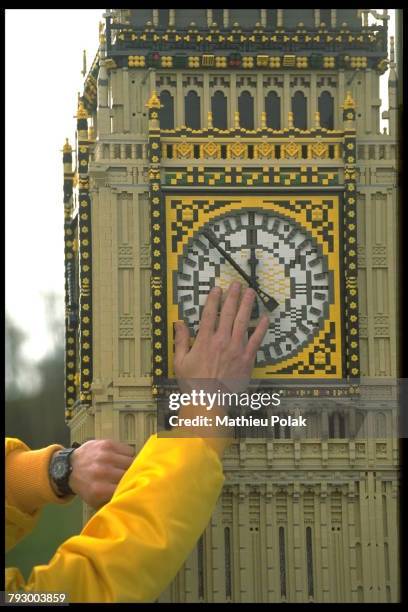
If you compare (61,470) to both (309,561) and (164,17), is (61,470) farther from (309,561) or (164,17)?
(164,17)

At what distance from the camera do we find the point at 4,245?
8547 millimetres

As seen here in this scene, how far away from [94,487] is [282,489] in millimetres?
1694

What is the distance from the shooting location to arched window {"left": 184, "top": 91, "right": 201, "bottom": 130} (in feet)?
32.3

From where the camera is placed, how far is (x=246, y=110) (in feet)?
32.5

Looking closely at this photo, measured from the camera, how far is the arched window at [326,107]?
991 cm

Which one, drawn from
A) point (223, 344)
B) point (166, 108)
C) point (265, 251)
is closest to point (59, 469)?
point (223, 344)

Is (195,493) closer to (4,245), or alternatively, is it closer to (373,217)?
(4,245)

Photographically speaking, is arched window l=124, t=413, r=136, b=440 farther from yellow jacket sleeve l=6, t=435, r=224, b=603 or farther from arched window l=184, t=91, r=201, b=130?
yellow jacket sleeve l=6, t=435, r=224, b=603

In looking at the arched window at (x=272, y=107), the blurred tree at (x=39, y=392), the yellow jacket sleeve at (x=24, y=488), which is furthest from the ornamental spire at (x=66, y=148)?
the blurred tree at (x=39, y=392)

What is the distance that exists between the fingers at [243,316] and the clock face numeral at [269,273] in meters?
0.09

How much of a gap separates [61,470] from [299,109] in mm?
3057

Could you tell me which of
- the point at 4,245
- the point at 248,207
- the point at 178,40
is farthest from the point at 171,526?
the point at 178,40

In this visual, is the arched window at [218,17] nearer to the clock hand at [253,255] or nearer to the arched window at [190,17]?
the arched window at [190,17]

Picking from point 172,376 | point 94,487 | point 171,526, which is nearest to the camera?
point 171,526
